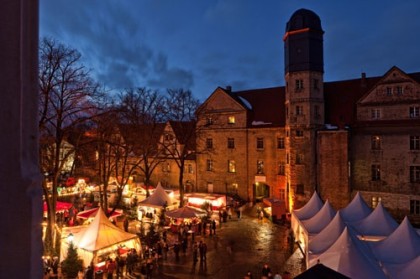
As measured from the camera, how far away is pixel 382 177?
1096 inches

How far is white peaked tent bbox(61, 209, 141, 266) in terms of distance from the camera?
15.8 m

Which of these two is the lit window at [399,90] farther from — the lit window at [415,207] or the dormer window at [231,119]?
the dormer window at [231,119]

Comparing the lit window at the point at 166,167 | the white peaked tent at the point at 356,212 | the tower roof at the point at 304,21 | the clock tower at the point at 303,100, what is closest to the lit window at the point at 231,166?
the clock tower at the point at 303,100

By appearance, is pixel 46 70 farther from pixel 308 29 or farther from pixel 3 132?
pixel 308 29

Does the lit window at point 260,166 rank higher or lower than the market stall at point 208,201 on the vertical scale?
higher

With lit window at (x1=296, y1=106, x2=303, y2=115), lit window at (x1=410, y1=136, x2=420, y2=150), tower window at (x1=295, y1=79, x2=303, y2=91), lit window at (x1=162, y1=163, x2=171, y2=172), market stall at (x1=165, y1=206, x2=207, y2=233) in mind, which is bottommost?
market stall at (x1=165, y1=206, x2=207, y2=233)

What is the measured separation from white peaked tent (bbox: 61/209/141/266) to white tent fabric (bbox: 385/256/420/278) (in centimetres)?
1283

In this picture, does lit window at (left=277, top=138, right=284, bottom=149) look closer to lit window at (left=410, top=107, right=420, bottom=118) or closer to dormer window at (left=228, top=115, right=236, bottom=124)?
dormer window at (left=228, top=115, right=236, bottom=124)

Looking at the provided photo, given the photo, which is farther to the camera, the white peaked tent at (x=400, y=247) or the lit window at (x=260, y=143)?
the lit window at (x=260, y=143)

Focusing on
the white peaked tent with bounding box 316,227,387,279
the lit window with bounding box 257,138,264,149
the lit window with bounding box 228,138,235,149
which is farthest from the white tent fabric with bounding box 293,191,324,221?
the lit window with bounding box 228,138,235,149

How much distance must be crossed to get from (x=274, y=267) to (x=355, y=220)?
6656 millimetres

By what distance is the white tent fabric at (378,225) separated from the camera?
687 inches

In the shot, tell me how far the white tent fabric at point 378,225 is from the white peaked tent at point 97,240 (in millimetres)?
13473

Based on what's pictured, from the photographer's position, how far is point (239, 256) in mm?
19438
